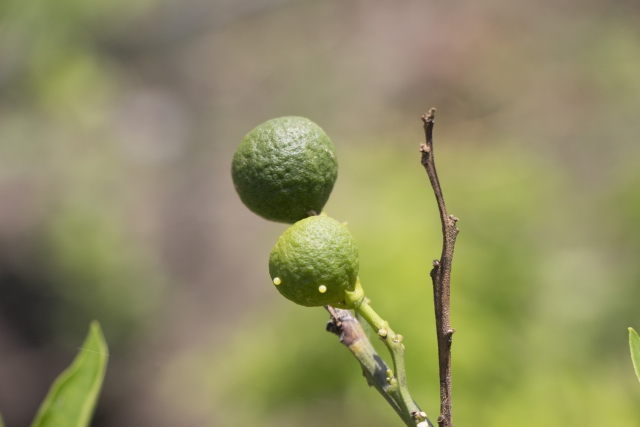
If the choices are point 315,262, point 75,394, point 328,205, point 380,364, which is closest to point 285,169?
point 315,262

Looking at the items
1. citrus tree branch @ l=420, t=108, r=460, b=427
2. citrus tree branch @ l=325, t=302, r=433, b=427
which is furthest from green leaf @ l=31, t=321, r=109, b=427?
citrus tree branch @ l=420, t=108, r=460, b=427

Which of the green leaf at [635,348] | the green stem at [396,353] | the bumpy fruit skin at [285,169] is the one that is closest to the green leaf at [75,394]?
the bumpy fruit skin at [285,169]

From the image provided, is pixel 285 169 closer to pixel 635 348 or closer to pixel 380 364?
pixel 380 364

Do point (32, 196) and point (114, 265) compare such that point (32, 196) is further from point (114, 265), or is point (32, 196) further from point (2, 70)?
point (2, 70)

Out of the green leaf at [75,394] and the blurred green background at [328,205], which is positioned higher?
the blurred green background at [328,205]

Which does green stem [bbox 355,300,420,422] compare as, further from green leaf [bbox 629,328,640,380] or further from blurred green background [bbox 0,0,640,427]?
blurred green background [bbox 0,0,640,427]

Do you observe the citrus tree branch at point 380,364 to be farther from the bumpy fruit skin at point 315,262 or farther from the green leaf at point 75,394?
the green leaf at point 75,394
